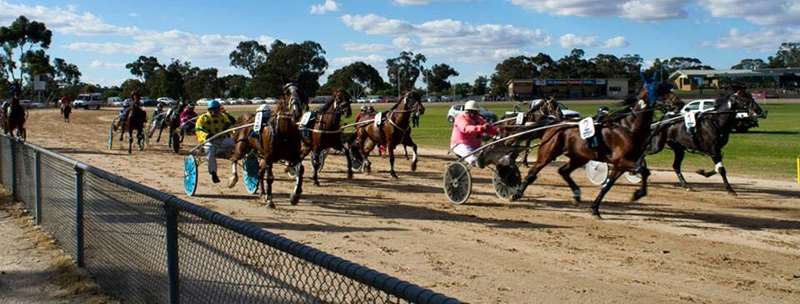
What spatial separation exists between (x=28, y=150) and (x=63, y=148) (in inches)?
694

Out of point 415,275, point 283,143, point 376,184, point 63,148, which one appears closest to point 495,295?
point 415,275

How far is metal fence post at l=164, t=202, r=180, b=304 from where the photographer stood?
16.4 feet

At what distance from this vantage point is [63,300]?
21.8 feet

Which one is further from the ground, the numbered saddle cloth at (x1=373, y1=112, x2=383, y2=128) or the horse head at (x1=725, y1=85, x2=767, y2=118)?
the horse head at (x1=725, y1=85, x2=767, y2=118)

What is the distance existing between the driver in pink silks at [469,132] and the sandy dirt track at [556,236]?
2.74ft

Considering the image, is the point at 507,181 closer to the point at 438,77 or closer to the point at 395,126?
the point at 395,126

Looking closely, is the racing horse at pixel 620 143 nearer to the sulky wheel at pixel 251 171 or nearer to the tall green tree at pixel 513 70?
the sulky wheel at pixel 251 171

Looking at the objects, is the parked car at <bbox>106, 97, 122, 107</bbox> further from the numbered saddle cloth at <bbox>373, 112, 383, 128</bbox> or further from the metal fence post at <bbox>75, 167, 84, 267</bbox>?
the metal fence post at <bbox>75, 167, 84, 267</bbox>

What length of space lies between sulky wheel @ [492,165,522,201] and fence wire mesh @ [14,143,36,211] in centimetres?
663

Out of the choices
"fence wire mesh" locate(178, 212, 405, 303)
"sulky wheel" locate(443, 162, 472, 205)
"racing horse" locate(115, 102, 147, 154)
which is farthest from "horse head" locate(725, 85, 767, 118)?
"racing horse" locate(115, 102, 147, 154)

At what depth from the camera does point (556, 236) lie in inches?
376

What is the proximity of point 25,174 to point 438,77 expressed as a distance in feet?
438

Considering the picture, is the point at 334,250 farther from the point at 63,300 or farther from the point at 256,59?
the point at 256,59

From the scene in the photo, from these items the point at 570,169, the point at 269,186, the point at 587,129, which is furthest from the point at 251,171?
the point at 587,129
